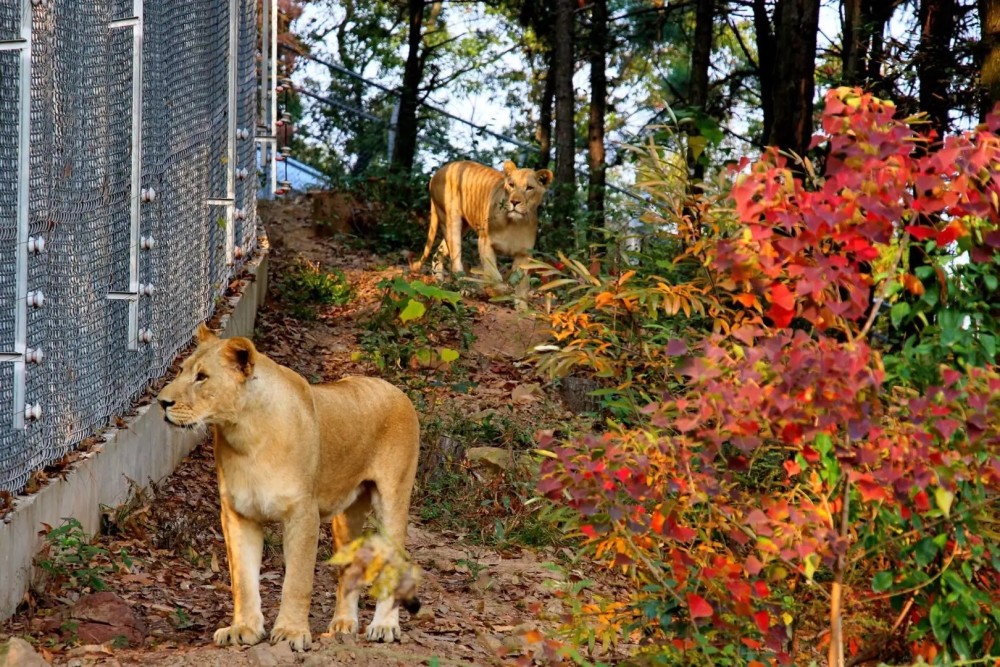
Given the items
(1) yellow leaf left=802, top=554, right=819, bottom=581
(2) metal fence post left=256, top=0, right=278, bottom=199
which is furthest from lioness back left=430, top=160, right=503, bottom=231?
(1) yellow leaf left=802, top=554, right=819, bottom=581

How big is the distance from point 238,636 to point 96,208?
2732 millimetres

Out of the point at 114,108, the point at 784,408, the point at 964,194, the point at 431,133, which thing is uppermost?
the point at 431,133

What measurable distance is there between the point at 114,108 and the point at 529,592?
3601 mm

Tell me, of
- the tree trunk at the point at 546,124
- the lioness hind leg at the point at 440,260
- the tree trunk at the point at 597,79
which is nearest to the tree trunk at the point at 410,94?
the tree trunk at the point at 546,124

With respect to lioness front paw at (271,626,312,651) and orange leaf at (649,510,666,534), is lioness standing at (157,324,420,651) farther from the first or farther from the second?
orange leaf at (649,510,666,534)

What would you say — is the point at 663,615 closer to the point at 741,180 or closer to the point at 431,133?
the point at 741,180

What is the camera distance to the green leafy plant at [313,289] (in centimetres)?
1376

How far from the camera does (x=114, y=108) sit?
321 inches

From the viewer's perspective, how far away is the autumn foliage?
3.98 metres

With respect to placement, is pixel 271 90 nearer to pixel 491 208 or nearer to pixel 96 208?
pixel 491 208

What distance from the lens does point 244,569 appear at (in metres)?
6.16

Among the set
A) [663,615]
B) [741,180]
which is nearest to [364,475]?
[663,615]

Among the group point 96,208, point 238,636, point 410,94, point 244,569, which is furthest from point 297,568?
point 410,94

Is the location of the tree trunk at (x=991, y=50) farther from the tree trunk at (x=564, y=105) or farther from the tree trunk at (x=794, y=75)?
the tree trunk at (x=564, y=105)
